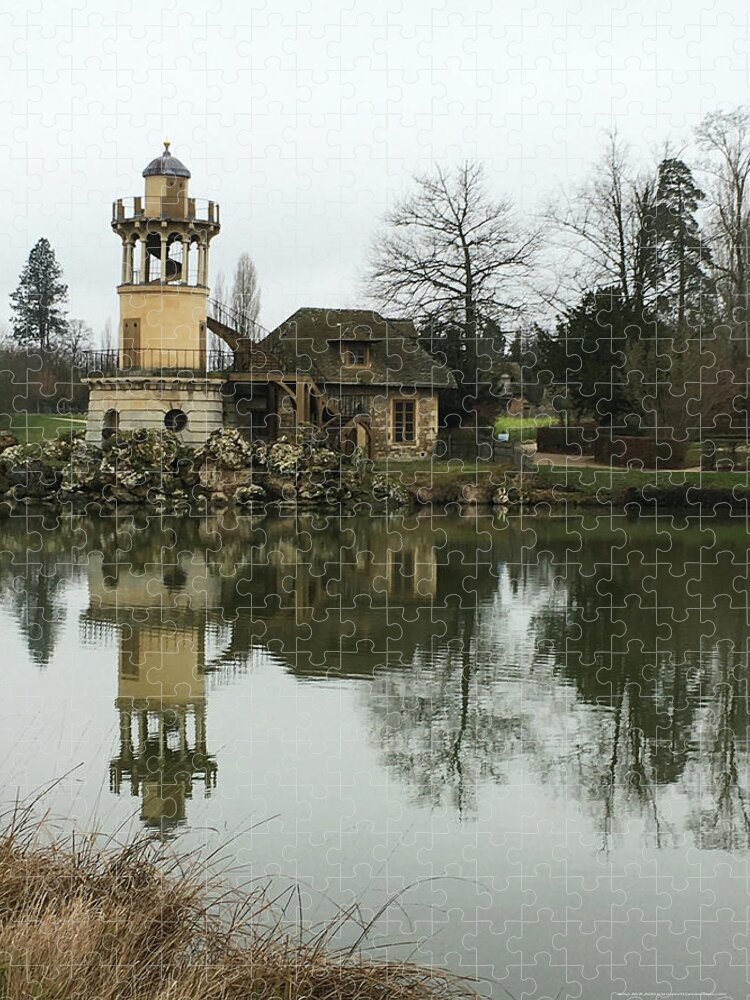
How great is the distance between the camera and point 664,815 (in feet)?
31.4

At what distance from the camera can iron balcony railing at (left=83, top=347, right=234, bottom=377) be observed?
3972 cm

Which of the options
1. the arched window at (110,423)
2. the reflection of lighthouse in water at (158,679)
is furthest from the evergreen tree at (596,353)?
Answer: the reflection of lighthouse in water at (158,679)

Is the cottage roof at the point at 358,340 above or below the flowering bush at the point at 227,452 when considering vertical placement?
above

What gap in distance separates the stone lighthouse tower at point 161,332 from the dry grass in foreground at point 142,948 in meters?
→ 32.8

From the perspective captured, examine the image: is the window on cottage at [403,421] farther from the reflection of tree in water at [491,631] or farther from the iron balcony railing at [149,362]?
the reflection of tree in water at [491,631]

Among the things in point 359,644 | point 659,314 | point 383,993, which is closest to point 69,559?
point 359,644

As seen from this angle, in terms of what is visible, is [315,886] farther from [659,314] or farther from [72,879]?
[659,314]

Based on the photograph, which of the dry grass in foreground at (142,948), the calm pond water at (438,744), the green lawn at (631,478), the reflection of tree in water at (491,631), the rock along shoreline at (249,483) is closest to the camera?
the dry grass in foreground at (142,948)

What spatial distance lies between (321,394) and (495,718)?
29512mm

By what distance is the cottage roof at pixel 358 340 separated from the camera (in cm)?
4203

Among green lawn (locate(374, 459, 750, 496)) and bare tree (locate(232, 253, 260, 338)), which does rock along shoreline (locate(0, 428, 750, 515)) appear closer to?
green lawn (locate(374, 459, 750, 496))

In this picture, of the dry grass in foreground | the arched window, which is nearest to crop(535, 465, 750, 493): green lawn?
the arched window

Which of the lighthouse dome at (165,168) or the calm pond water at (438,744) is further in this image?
the lighthouse dome at (165,168)

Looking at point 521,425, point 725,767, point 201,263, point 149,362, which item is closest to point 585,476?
point 201,263
